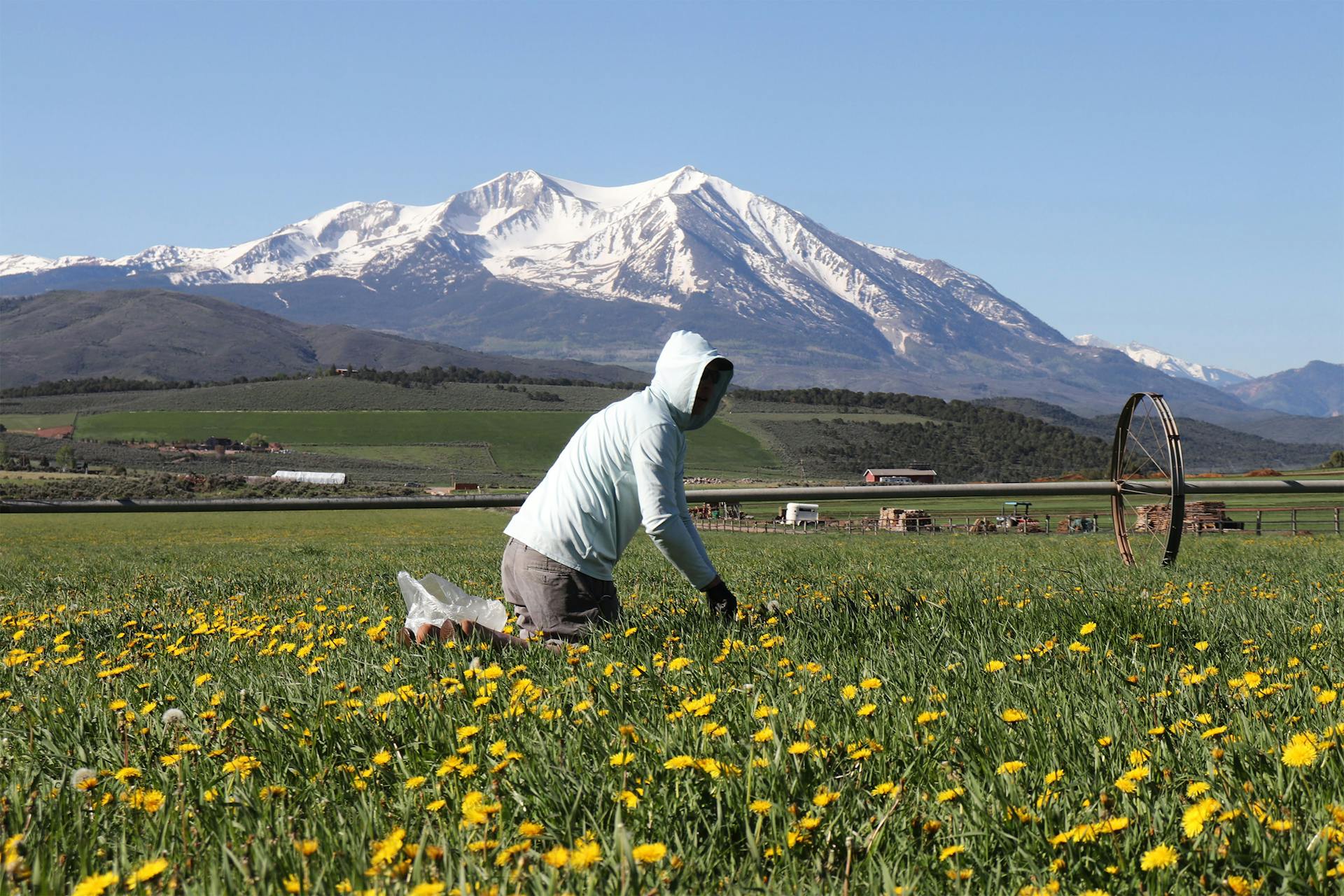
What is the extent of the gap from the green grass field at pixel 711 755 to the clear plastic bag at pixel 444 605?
0.64ft

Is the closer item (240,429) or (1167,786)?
(1167,786)

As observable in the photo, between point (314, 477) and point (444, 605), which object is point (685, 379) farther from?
point (314, 477)

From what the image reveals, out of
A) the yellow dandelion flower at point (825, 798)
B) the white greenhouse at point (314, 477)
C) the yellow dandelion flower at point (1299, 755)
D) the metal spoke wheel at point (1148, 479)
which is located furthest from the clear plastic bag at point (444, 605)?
the white greenhouse at point (314, 477)

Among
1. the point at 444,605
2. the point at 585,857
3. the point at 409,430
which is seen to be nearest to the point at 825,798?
the point at 585,857

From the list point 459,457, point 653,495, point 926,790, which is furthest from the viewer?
point 459,457

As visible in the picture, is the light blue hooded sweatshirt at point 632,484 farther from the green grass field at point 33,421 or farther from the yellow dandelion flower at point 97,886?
the green grass field at point 33,421

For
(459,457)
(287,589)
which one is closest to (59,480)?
(459,457)

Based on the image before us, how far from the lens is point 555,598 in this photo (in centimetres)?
557

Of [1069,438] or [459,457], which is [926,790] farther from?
[1069,438]

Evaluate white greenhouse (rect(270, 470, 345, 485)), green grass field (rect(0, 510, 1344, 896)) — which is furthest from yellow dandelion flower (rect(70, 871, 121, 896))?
white greenhouse (rect(270, 470, 345, 485))

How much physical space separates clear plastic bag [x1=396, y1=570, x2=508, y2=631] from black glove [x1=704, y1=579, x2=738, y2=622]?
1.06 meters

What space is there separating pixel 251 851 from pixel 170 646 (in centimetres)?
343

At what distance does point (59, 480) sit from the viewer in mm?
88125

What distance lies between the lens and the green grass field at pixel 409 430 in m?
148
